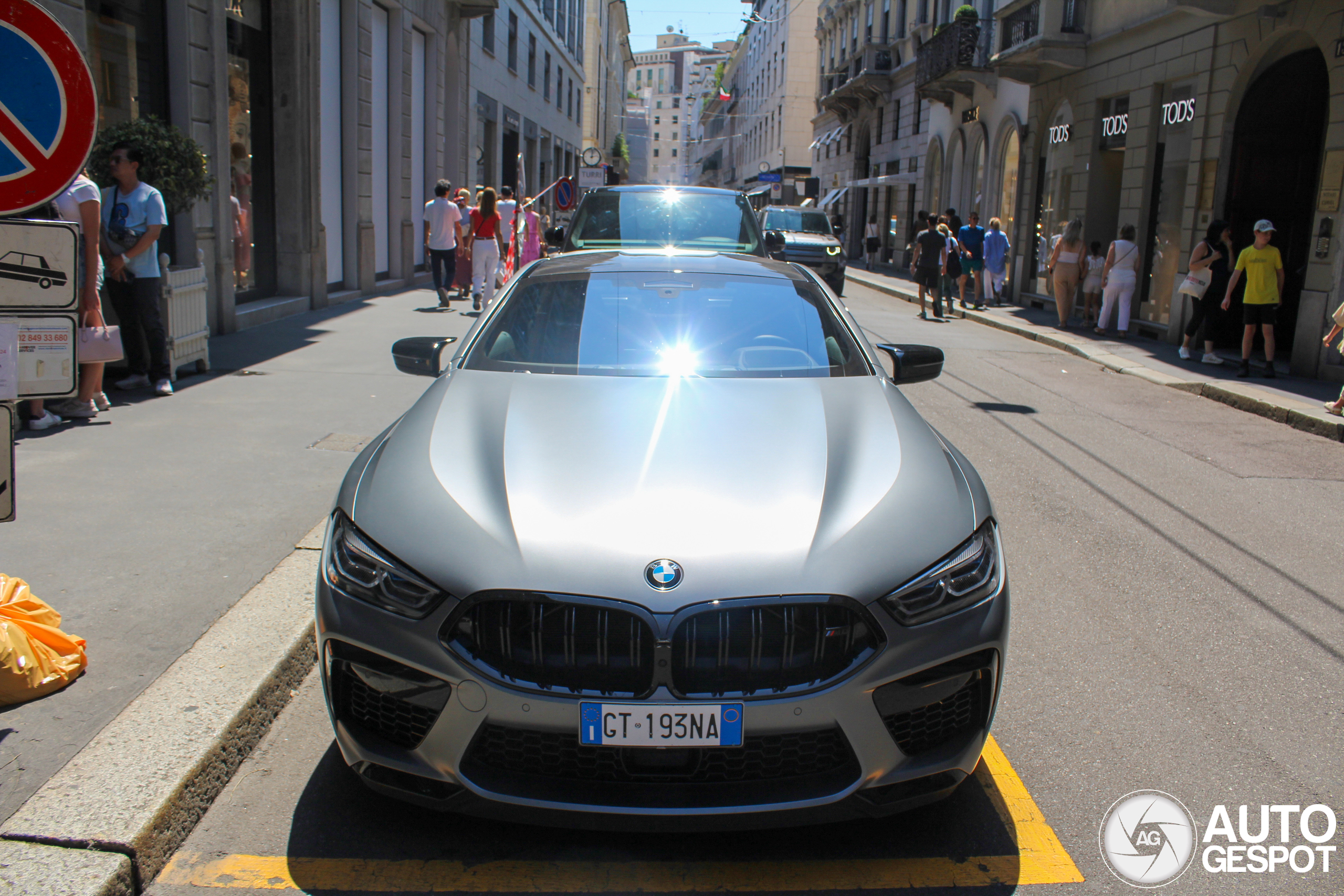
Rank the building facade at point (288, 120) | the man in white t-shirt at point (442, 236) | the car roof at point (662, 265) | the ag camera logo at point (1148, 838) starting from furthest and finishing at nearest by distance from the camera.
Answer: the man in white t-shirt at point (442, 236) → the building facade at point (288, 120) → the car roof at point (662, 265) → the ag camera logo at point (1148, 838)

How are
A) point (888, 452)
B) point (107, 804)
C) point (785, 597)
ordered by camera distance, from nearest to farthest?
1. point (785, 597)
2. point (107, 804)
3. point (888, 452)

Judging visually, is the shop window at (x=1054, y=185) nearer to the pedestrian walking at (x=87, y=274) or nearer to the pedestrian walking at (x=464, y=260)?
the pedestrian walking at (x=464, y=260)

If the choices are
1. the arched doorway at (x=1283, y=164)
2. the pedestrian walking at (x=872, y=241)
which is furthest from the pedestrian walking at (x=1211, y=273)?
the pedestrian walking at (x=872, y=241)

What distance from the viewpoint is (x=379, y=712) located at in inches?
100

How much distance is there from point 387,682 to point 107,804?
77 cm

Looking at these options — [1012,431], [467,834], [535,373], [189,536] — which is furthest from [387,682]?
[1012,431]

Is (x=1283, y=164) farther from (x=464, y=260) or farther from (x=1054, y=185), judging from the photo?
(x=464, y=260)

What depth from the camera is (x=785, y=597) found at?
238cm

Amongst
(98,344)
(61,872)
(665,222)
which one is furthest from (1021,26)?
(61,872)

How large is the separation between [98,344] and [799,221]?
1990 centimetres

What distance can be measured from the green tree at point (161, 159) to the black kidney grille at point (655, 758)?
283 inches

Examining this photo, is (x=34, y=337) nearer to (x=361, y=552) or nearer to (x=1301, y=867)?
(x=361, y=552)

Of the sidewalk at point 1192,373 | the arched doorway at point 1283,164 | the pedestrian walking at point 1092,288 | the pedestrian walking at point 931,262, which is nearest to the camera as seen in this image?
the sidewalk at point 1192,373

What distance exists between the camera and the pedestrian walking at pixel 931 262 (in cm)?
1886
